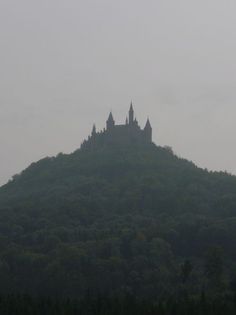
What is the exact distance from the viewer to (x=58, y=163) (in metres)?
173

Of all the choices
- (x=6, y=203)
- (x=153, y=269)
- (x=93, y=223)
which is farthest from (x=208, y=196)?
(x=153, y=269)

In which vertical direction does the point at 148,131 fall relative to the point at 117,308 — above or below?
above

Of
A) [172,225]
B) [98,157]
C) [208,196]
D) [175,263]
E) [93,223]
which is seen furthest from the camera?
[98,157]

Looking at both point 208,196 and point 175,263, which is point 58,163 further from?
point 175,263

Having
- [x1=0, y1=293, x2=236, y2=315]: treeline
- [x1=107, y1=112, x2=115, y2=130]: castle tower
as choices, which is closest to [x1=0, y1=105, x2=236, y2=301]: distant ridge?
[x1=107, y1=112, x2=115, y2=130]: castle tower

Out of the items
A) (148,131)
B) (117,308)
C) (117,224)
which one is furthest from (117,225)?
(117,308)

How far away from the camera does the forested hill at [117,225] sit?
94625mm

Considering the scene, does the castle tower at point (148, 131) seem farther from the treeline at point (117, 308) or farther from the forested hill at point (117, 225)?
the treeline at point (117, 308)

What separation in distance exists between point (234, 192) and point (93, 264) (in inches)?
2135

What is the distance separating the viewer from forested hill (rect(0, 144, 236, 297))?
94.6 metres

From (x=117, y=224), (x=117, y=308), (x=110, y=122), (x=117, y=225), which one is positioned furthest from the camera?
(x=110, y=122)

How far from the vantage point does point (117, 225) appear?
4973 inches

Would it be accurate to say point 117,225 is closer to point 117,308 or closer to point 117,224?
point 117,224

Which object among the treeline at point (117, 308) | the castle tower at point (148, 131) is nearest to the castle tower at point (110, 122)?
the castle tower at point (148, 131)
